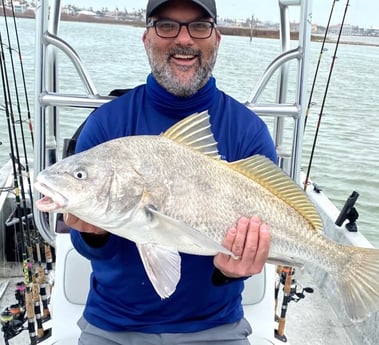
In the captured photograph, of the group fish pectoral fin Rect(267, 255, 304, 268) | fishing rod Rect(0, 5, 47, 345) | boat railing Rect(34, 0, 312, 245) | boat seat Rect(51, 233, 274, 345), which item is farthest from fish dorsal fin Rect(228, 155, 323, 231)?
fishing rod Rect(0, 5, 47, 345)

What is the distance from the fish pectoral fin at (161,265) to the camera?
1.48 metres

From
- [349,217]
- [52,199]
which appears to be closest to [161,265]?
[52,199]

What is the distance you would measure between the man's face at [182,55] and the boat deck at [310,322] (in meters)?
1.93

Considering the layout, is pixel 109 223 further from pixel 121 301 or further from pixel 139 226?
pixel 121 301

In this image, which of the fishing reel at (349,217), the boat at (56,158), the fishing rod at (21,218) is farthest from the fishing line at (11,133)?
the fishing reel at (349,217)

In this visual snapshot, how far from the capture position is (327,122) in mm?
11820

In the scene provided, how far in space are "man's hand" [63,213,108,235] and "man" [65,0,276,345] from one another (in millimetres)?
111

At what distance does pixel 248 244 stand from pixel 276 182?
0.74ft

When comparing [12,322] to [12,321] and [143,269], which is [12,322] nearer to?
[12,321]

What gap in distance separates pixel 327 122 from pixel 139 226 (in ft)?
35.9

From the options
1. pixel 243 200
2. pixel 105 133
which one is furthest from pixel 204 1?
pixel 243 200

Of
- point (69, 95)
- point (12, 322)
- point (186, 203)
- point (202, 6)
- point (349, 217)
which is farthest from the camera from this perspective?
point (349, 217)

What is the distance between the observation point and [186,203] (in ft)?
4.76

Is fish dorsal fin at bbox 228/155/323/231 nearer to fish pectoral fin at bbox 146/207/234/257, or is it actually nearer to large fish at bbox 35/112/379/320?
large fish at bbox 35/112/379/320
